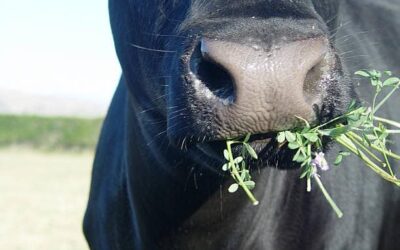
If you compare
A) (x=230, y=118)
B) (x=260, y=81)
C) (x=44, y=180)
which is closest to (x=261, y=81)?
(x=260, y=81)

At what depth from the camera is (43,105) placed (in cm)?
17462

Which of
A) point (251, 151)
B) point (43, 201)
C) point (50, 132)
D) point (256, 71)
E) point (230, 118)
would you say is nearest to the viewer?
point (256, 71)

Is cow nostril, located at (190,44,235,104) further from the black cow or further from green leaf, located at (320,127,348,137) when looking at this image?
green leaf, located at (320,127,348,137)

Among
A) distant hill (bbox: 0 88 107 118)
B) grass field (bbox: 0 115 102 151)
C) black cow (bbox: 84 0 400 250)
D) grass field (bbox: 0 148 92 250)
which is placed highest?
black cow (bbox: 84 0 400 250)

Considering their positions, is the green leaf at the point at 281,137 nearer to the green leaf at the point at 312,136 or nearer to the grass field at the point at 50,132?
the green leaf at the point at 312,136

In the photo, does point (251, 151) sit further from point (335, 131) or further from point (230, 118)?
point (335, 131)

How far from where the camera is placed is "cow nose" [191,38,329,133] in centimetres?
252

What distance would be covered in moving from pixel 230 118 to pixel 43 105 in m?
175

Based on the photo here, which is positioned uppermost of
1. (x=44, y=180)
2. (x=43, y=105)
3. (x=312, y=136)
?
(x=312, y=136)

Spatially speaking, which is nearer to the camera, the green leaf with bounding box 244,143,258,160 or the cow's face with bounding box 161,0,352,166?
the cow's face with bounding box 161,0,352,166

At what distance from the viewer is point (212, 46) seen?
2.58m

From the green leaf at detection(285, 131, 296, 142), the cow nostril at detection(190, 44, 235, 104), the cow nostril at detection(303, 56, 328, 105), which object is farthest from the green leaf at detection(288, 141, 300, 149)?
the cow nostril at detection(190, 44, 235, 104)

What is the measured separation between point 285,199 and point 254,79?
151cm

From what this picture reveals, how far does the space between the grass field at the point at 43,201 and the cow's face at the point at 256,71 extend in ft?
33.4
